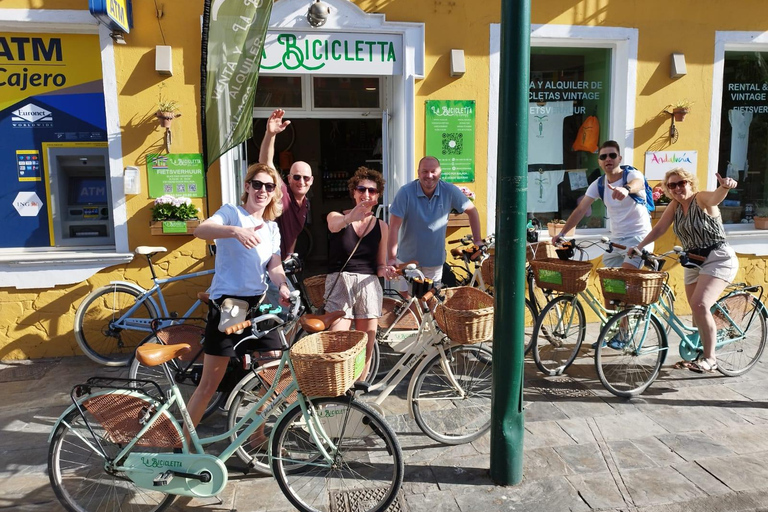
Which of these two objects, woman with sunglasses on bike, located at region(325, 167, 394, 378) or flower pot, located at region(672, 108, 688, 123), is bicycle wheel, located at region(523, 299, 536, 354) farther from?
flower pot, located at region(672, 108, 688, 123)

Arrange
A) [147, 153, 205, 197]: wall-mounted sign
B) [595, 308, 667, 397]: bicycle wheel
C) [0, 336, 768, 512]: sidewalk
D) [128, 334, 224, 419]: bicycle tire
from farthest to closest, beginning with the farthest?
[147, 153, 205, 197]: wall-mounted sign, [595, 308, 667, 397]: bicycle wheel, [128, 334, 224, 419]: bicycle tire, [0, 336, 768, 512]: sidewalk

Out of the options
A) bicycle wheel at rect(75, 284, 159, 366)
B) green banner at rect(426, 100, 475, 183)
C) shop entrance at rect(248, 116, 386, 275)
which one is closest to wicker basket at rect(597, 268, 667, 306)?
green banner at rect(426, 100, 475, 183)

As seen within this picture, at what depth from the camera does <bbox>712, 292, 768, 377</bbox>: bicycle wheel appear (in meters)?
4.86

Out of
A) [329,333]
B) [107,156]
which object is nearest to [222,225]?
[329,333]

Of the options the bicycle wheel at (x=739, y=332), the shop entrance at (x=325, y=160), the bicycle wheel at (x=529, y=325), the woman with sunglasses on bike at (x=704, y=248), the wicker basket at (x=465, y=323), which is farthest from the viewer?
the shop entrance at (x=325, y=160)

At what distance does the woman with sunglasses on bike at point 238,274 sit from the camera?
128 inches

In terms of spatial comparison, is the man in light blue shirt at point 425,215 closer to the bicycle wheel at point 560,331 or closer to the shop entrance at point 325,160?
the bicycle wheel at point 560,331

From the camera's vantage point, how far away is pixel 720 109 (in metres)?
6.59

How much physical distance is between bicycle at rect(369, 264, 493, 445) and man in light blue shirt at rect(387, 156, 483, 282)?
0.83m

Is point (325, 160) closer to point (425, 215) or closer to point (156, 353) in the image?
point (425, 215)

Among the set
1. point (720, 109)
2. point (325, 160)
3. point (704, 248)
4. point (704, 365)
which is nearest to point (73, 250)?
point (325, 160)

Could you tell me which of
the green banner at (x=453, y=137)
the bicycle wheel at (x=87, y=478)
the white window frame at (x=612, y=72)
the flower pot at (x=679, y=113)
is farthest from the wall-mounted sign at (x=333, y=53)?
the bicycle wheel at (x=87, y=478)

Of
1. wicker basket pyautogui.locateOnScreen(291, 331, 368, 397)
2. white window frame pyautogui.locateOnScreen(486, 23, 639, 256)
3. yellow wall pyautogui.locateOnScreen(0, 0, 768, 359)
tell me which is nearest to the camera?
wicker basket pyautogui.locateOnScreen(291, 331, 368, 397)

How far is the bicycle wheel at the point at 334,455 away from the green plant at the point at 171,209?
315 centimetres
